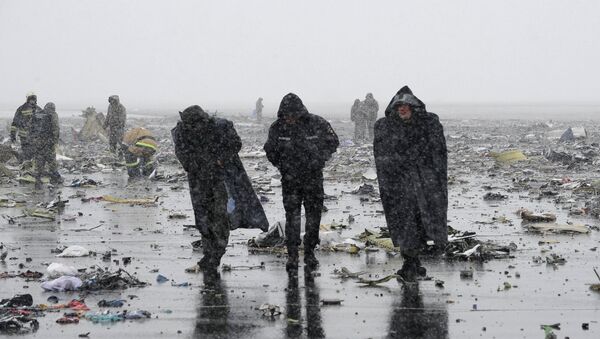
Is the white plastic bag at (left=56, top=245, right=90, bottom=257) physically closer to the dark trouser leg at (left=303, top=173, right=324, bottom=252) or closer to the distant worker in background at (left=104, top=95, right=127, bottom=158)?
the dark trouser leg at (left=303, top=173, right=324, bottom=252)

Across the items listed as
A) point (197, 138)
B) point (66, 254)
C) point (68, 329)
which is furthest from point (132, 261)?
point (68, 329)

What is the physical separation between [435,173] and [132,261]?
3557mm

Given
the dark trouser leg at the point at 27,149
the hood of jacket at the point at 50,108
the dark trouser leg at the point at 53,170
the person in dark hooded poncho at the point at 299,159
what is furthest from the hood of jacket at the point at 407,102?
the dark trouser leg at the point at 53,170

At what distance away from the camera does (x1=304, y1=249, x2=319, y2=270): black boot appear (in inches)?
394

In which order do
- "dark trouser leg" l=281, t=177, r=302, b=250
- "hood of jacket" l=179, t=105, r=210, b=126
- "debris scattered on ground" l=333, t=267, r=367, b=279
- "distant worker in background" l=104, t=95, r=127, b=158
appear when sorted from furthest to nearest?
"distant worker in background" l=104, t=95, r=127, b=158 < "dark trouser leg" l=281, t=177, r=302, b=250 < "hood of jacket" l=179, t=105, r=210, b=126 < "debris scattered on ground" l=333, t=267, r=367, b=279

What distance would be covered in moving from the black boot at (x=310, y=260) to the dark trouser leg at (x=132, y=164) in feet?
42.5

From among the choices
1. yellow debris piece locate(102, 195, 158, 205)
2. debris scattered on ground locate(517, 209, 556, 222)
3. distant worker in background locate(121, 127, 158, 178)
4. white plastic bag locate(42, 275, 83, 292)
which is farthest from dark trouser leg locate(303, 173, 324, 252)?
distant worker in background locate(121, 127, 158, 178)

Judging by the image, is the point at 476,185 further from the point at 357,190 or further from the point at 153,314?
the point at 153,314

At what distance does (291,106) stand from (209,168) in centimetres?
105

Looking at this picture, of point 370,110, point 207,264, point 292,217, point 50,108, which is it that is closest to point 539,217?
point 292,217

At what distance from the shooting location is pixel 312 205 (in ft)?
32.5

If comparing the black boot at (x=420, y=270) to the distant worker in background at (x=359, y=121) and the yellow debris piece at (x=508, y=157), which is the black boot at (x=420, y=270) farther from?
the distant worker in background at (x=359, y=121)

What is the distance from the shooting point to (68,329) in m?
7.50

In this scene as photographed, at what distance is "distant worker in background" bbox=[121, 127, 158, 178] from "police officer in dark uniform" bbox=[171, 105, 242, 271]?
12499 mm
